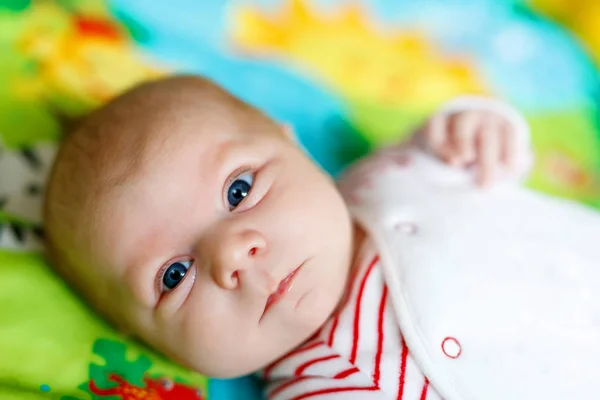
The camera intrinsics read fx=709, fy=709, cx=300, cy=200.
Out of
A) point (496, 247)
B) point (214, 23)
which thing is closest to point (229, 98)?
point (496, 247)

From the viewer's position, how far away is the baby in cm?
86

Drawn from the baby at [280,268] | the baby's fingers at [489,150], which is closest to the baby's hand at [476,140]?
the baby's fingers at [489,150]

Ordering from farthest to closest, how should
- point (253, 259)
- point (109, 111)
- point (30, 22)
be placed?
point (30, 22), point (109, 111), point (253, 259)

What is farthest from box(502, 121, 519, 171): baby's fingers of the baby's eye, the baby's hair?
the baby's eye

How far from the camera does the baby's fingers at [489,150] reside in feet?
3.57

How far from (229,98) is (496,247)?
0.43 metres

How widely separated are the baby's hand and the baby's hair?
30 cm

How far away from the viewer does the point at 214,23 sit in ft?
4.94

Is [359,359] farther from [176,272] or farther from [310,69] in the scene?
[310,69]

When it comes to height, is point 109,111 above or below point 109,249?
above

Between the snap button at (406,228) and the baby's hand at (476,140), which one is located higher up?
the baby's hand at (476,140)

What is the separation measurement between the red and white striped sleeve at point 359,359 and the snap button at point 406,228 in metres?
0.05

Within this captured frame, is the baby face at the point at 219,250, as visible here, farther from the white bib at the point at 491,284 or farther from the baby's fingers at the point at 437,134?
the baby's fingers at the point at 437,134

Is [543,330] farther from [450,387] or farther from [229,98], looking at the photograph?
[229,98]
